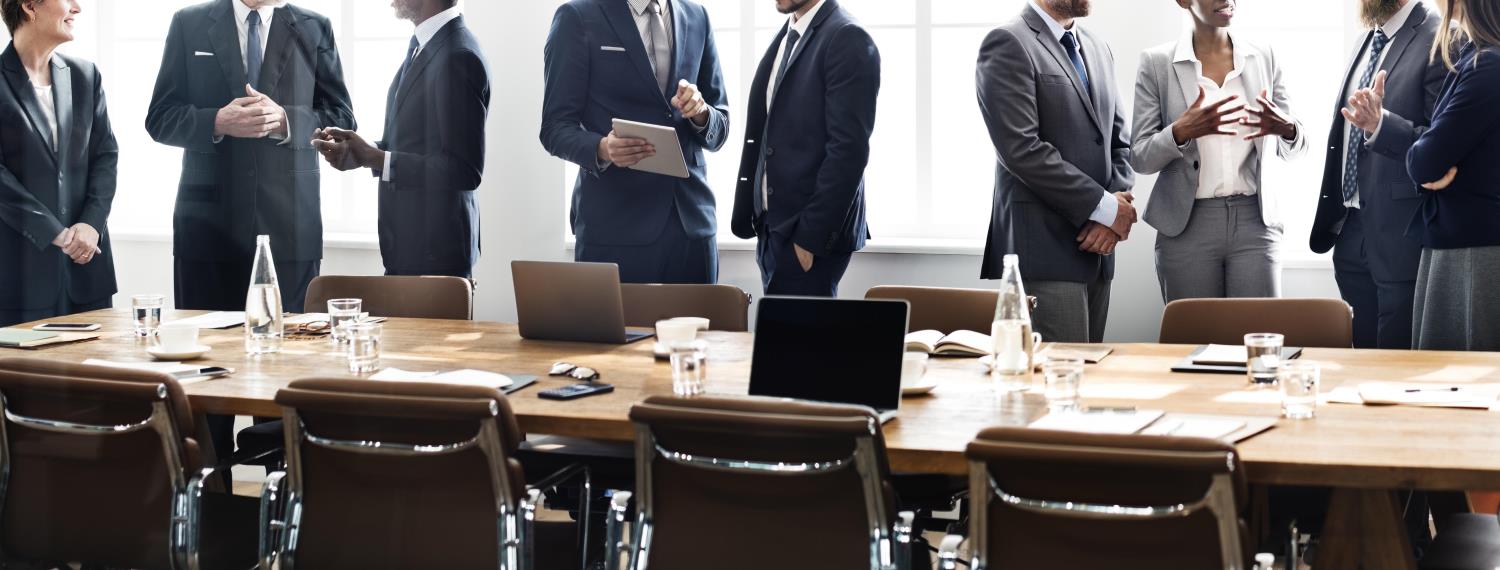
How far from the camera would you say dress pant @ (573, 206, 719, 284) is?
5.29 meters

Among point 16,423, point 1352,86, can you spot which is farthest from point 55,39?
point 1352,86

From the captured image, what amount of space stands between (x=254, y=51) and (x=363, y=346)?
2.33 metres

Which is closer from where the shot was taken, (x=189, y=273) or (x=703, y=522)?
(x=703, y=522)

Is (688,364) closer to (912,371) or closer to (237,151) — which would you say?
(912,371)

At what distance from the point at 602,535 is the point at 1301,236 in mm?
3711

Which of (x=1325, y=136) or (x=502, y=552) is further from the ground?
(x=1325, y=136)

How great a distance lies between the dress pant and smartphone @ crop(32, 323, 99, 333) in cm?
188

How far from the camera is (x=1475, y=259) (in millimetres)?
4082

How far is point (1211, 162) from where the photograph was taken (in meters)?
4.79

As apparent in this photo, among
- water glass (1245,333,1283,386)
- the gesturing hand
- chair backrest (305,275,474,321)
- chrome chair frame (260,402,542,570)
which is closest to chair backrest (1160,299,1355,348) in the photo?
water glass (1245,333,1283,386)

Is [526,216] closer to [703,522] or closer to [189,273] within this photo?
[189,273]

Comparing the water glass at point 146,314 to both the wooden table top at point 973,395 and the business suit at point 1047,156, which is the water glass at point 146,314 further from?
the business suit at point 1047,156

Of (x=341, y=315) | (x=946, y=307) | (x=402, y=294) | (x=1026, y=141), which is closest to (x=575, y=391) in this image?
(x=341, y=315)

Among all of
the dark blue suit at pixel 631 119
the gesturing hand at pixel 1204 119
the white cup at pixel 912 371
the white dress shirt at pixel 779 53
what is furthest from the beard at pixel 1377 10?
the white cup at pixel 912 371
